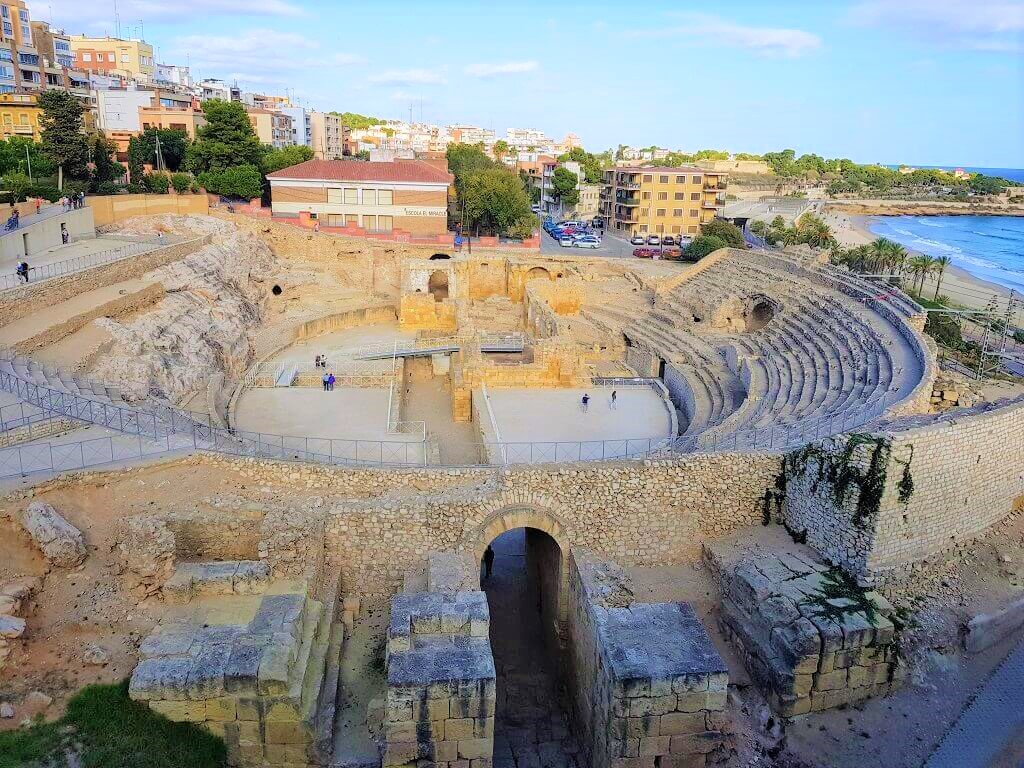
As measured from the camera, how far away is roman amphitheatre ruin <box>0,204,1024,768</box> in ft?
35.9

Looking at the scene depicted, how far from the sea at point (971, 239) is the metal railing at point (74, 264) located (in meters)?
52.4

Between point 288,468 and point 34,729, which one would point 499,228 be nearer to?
point 288,468

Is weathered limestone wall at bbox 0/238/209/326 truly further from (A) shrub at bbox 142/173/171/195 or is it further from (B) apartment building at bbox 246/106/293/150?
(B) apartment building at bbox 246/106/293/150

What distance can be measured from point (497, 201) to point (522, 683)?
3755cm

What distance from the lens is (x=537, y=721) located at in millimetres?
14586

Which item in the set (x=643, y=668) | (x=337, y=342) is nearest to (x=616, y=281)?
(x=337, y=342)

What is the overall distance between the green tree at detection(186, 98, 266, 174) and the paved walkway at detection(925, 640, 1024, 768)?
45.4m

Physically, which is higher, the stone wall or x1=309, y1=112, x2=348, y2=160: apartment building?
x1=309, y1=112, x2=348, y2=160: apartment building

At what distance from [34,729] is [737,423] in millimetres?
15506

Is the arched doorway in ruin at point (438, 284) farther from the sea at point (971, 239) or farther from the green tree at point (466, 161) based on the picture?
the sea at point (971, 239)

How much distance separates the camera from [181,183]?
1679 inches

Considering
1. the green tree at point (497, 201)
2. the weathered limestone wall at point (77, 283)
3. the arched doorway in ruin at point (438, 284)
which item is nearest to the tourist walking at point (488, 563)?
the weathered limestone wall at point (77, 283)

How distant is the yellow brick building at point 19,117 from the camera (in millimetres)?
48406

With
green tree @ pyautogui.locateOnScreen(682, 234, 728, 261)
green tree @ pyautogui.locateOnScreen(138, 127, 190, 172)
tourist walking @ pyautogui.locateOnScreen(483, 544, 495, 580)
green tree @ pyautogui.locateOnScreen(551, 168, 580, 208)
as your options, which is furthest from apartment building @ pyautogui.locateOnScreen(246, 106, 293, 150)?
tourist walking @ pyautogui.locateOnScreen(483, 544, 495, 580)
